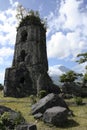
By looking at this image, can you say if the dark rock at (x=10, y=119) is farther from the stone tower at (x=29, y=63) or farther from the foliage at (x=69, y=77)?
the foliage at (x=69, y=77)

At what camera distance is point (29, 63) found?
134 feet

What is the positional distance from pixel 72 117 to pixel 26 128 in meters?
7.51

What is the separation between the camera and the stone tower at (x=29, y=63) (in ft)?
127

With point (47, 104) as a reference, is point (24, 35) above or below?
above

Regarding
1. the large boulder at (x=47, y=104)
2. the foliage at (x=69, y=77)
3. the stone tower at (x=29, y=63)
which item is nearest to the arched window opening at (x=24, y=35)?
the stone tower at (x=29, y=63)

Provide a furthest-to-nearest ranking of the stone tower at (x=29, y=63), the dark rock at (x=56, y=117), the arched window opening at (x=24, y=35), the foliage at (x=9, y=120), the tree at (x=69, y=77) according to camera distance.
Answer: the arched window opening at (x=24, y=35) → the tree at (x=69, y=77) → the stone tower at (x=29, y=63) → the dark rock at (x=56, y=117) → the foliage at (x=9, y=120)

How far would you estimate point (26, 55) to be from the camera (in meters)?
41.6

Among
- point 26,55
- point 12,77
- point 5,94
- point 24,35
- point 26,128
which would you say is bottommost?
point 26,128

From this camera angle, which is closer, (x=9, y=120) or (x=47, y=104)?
(x=9, y=120)

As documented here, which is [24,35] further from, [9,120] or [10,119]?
[9,120]

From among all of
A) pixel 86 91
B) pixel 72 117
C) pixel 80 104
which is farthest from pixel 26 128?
pixel 86 91

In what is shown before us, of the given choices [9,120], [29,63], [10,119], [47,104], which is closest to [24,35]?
[29,63]

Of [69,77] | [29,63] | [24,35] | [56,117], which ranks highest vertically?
[24,35]

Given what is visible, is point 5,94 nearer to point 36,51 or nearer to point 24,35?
point 36,51
